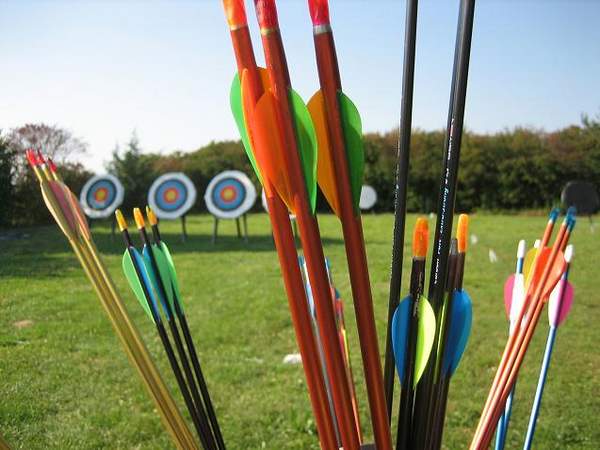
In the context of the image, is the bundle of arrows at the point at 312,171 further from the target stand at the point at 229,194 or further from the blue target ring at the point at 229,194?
the blue target ring at the point at 229,194

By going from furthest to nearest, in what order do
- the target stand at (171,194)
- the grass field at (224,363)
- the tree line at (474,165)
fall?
the tree line at (474,165), the target stand at (171,194), the grass field at (224,363)

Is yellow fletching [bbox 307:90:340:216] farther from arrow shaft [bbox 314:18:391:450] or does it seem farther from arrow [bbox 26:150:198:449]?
arrow [bbox 26:150:198:449]

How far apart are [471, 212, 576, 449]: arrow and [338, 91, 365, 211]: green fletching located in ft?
0.62

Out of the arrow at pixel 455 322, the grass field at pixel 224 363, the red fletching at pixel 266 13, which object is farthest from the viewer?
the grass field at pixel 224 363

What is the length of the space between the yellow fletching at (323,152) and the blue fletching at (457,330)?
0.15 metres

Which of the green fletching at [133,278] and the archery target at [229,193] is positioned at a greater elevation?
the archery target at [229,193]

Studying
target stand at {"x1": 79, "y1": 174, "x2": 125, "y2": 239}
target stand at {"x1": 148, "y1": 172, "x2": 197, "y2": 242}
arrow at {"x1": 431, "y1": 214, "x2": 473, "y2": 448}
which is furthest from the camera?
target stand at {"x1": 148, "y1": 172, "x2": 197, "y2": 242}

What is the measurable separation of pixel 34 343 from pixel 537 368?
2.25 metres

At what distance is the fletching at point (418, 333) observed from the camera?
403 millimetres

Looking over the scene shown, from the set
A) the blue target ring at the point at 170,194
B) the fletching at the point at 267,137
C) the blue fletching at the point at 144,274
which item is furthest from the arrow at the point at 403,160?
the blue target ring at the point at 170,194

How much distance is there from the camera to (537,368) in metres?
2.44

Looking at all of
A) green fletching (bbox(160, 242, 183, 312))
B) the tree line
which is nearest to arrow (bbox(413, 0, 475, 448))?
green fletching (bbox(160, 242, 183, 312))

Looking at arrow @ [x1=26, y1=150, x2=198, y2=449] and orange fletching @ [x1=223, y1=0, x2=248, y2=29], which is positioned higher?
A: orange fletching @ [x1=223, y1=0, x2=248, y2=29]

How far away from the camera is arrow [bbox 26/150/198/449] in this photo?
43cm
